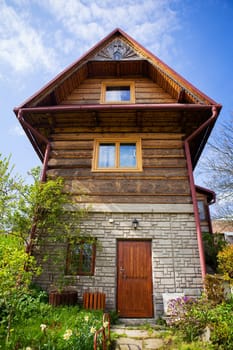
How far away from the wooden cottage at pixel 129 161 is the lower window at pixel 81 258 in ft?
0.09

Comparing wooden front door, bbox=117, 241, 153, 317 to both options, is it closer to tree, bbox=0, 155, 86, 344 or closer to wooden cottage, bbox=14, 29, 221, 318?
wooden cottage, bbox=14, 29, 221, 318

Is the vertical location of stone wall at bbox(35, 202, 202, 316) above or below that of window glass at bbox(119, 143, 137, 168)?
below

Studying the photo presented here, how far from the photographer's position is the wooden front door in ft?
18.9

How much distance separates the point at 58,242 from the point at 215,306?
4.25 metres

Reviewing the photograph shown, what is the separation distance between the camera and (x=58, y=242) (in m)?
6.48

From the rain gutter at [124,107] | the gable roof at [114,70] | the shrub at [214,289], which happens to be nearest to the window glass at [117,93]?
the gable roof at [114,70]

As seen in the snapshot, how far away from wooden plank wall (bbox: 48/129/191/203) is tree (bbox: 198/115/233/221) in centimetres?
522

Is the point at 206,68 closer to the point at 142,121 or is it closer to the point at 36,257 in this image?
the point at 142,121

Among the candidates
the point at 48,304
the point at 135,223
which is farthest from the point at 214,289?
the point at 48,304

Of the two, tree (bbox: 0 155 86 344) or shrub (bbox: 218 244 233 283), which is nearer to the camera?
shrub (bbox: 218 244 233 283)

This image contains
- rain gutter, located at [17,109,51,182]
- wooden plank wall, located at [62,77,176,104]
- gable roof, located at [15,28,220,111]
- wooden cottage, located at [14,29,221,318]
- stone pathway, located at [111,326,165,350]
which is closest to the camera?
stone pathway, located at [111,326,165,350]

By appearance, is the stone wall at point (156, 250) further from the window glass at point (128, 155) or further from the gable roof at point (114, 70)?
the gable roof at point (114, 70)

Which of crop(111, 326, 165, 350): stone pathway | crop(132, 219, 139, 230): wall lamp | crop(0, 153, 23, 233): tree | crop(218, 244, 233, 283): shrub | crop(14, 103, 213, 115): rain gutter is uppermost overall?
crop(14, 103, 213, 115): rain gutter

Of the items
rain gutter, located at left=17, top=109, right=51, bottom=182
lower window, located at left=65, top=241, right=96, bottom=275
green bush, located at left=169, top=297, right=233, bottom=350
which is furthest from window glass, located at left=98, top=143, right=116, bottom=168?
green bush, located at left=169, top=297, right=233, bottom=350
